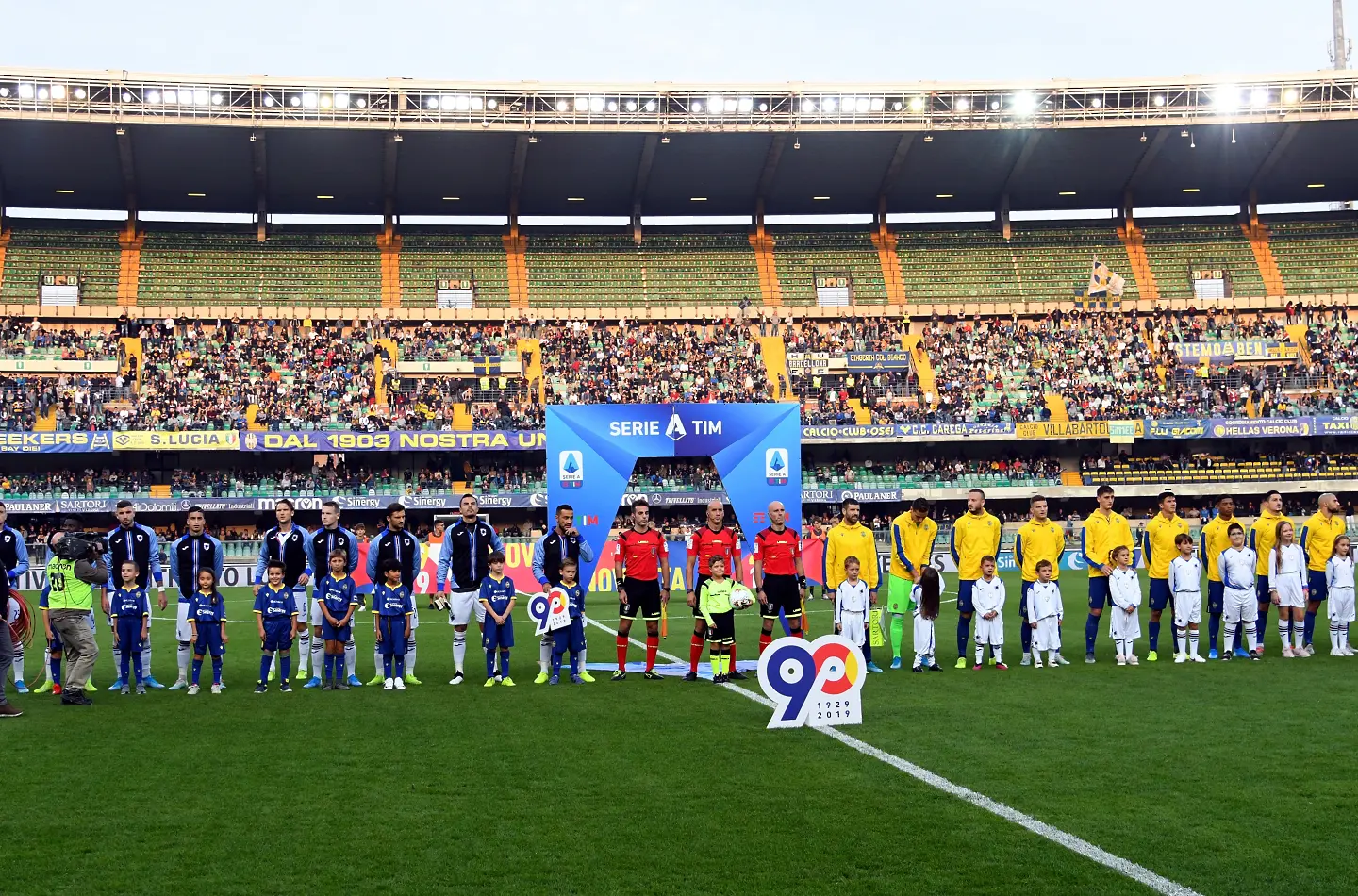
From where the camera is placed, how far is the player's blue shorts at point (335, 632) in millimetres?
14312

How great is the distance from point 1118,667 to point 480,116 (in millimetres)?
38075

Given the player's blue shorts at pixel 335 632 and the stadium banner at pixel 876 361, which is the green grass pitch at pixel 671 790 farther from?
the stadium banner at pixel 876 361

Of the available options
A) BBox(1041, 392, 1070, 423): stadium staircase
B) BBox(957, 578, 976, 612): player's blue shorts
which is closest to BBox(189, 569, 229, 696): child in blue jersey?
BBox(957, 578, 976, 612): player's blue shorts

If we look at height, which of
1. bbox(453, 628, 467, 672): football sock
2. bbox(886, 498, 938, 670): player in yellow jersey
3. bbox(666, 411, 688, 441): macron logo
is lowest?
bbox(453, 628, 467, 672): football sock

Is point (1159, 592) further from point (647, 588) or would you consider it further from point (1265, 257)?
point (1265, 257)

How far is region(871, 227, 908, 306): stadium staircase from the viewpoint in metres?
53.1

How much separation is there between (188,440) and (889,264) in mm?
28679

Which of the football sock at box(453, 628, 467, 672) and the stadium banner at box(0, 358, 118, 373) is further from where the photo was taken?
the stadium banner at box(0, 358, 118, 373)

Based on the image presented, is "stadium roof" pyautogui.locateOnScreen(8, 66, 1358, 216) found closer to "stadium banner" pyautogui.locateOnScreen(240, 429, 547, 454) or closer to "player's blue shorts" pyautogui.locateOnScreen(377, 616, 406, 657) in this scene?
"stadium banner" pyautogui.locateOnScreen(240, 429, 547, 454)

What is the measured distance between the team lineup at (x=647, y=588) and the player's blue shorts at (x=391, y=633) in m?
0.02

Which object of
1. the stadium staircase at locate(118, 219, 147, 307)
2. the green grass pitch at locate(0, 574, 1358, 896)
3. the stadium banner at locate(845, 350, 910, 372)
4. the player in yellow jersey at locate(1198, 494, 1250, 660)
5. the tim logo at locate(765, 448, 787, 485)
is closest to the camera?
the green grass pitch at locate(0, 574, 1358, 896)

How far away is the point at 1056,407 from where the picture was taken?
47.8 metres

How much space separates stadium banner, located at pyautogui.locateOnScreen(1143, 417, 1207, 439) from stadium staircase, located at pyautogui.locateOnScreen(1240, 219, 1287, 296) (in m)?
9.95

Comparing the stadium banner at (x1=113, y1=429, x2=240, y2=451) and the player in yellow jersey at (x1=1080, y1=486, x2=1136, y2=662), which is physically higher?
the stadium banner at (x1=113, y1=429, x2=240, y2=451)
